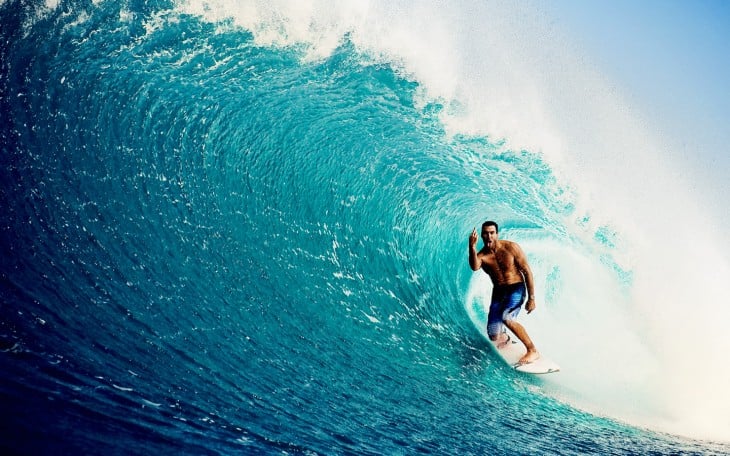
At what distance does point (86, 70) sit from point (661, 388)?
9.17 metres

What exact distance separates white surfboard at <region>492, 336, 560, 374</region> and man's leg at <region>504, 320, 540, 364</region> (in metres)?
0.06

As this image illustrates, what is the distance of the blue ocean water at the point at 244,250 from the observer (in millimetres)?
3139

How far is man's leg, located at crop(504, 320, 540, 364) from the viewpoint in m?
5.29

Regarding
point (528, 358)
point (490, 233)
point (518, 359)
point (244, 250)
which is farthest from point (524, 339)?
point (244, 250)

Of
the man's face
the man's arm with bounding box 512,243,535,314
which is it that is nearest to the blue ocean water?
the man's arm with bounding box 512,243,535,314

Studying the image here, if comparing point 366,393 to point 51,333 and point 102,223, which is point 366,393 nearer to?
point 51,333

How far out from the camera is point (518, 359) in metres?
5.78

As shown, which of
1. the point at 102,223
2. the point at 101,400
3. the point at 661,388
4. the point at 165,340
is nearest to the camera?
the point at 101,400

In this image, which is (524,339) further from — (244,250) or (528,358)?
(244,250)

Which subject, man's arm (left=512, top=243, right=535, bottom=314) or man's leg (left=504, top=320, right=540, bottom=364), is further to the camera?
man's leg (left=504, top=320, right=540, bottom=364)

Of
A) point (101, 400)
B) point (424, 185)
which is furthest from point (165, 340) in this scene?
point (424, 185)

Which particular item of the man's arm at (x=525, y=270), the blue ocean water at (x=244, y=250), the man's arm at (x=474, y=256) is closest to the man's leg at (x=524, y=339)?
the blue ocean water at (x=244, y=250)

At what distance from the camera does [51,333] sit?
3205 mm

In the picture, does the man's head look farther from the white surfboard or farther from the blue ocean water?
the white surfboard
